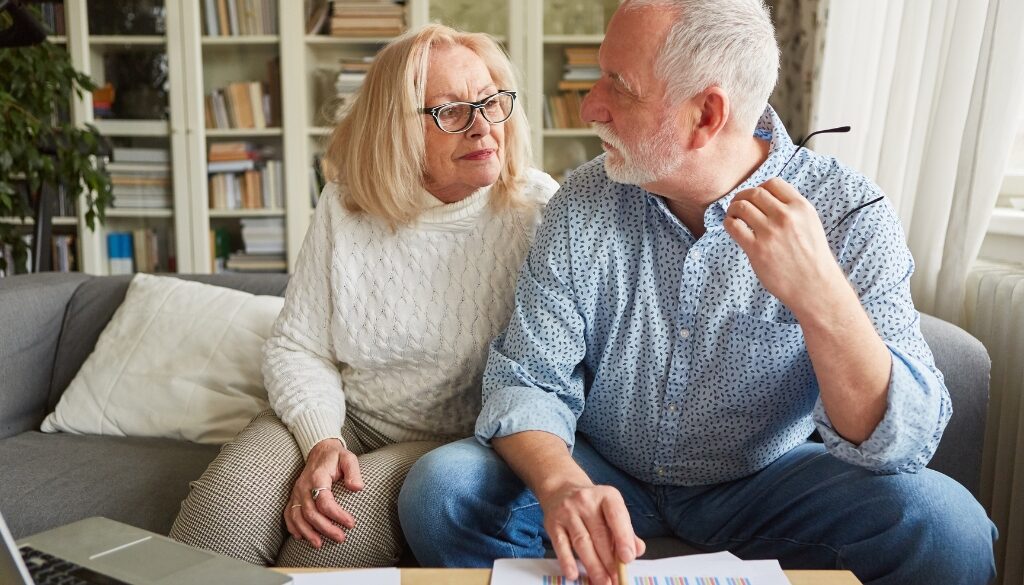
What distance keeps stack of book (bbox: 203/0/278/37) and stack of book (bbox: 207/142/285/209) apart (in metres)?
0.43

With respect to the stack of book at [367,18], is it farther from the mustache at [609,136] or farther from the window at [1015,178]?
the mustache at [609,136]

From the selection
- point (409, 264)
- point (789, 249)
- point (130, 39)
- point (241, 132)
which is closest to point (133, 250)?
point (241, 132)

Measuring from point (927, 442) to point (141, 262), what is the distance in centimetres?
323

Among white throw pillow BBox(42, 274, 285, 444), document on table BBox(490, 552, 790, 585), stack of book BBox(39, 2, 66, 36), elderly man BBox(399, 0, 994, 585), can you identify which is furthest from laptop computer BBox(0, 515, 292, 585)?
stack of book BBox(39, 2, 66, 36)

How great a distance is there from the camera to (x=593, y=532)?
900 millimetres

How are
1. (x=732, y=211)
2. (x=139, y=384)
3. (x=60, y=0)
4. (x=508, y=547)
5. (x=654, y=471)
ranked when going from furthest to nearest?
(x=60, y=0)
(x=139, y=384)
(x=654, y=471)
(x=508, y=547)
(x=732, y=211)

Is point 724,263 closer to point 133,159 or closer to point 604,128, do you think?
point 604,128

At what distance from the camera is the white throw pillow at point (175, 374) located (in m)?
1.72

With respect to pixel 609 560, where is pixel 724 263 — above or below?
above

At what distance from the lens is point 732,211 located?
1015 millimetres

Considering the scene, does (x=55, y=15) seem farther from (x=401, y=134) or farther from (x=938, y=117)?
(x=938, y=117)

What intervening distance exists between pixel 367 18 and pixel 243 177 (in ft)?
2.59

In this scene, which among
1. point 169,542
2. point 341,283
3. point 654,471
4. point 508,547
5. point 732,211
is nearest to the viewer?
point 169,542

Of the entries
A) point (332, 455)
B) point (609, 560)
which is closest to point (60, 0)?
point (332, 455)
